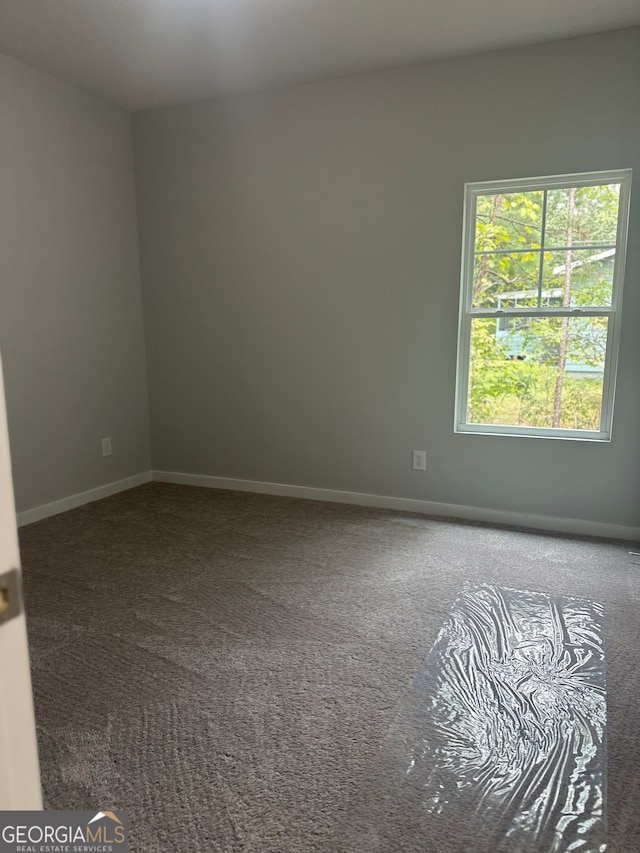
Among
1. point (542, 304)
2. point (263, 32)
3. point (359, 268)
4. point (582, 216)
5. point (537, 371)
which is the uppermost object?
point (263, 32)

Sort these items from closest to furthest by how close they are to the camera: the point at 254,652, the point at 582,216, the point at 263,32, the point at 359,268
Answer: the point at 254,652 < the point at 263,32 < the point at 582,216 < the point at 359,268

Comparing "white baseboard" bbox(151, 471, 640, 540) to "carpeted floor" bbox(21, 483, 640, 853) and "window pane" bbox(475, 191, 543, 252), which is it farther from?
"window pane" bbox(475, 191, 543, 252)

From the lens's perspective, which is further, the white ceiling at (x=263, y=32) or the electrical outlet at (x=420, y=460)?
the electrical outlet at (x=420, y=460)

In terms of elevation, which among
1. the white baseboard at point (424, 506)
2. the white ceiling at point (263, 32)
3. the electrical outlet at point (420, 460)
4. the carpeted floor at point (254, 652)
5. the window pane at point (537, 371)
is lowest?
the carpeted floor at point (254, 652)

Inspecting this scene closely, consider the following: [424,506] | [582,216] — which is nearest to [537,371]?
[582,216]

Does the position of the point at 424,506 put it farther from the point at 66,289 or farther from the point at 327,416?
the point at 66,289

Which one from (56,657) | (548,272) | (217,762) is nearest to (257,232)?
(548,272)

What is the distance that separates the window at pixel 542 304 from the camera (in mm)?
3125

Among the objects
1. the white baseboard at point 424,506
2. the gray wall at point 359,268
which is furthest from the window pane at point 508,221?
the white baseboard at point 424,506

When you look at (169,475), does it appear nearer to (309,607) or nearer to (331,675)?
(309,607)

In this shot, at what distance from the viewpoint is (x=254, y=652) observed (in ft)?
6.84

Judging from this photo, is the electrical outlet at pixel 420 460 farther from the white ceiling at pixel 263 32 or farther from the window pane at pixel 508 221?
the white ceiling at pixel 263 32

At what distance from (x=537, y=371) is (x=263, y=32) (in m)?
2.43

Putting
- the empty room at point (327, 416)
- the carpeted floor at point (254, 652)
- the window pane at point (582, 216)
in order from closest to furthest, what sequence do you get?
the carpeted floor at point (254, 652) → the empty room at point (327, 416) → the window pane at point (582, 216)
